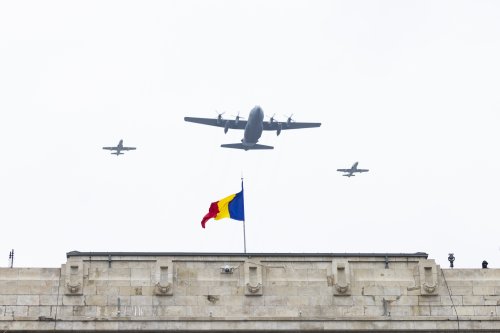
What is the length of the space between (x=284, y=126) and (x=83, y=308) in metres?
99.0

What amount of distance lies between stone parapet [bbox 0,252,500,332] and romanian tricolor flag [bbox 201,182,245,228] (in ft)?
14.2

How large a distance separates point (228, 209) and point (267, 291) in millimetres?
6367

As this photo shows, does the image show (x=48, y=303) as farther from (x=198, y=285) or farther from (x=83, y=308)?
(x=198, y=285)

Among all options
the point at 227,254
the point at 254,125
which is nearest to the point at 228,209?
the point at 227,254

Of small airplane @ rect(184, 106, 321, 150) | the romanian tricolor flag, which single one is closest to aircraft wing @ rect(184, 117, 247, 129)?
small airplane @ rect(184, 106, 321, 150)

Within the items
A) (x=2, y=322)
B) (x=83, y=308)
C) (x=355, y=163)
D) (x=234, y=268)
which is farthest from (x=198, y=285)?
(x=355, y=163)

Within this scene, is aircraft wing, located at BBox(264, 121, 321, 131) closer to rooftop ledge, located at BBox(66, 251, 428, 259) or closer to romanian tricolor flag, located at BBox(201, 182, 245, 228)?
romanian tricolor flag, located at BBox(201, 182, 245, 228)

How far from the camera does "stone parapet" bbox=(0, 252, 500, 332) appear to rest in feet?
175

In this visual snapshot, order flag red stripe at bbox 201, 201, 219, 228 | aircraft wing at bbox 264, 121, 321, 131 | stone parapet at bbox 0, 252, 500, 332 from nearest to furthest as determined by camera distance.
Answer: stone parapet at bbox 0, 252, 500, 332 < flag red stripe at bbox 201, 201, 219, 228 < aircraft wing at bbox 264, 121, 321, 131

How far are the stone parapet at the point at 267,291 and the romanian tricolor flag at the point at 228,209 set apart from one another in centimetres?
433

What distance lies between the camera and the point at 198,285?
2172 inches

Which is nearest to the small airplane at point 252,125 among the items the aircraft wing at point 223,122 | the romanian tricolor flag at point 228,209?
the aircraft wing at point 223,122

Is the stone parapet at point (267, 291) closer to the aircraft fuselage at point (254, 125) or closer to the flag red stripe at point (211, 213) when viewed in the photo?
the flag red stripe at point (211, 213)

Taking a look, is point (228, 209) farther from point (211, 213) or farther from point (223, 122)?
point (223, 122)
